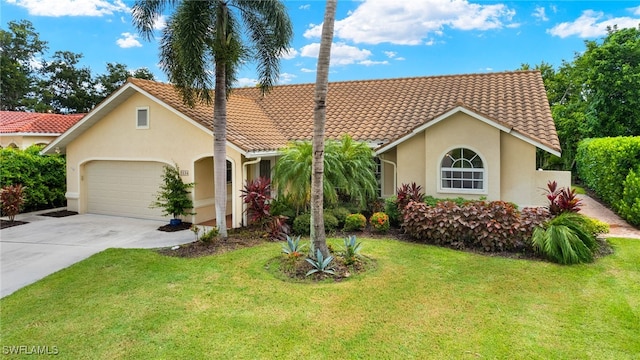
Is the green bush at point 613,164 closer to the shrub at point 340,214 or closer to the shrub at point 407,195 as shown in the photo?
the shrub at point 407,195

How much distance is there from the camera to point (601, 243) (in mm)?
11203

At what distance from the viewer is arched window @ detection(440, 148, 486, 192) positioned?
1339cm

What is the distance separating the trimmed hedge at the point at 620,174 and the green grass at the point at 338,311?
4465mm

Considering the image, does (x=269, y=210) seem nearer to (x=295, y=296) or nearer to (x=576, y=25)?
(x=295, y=296)

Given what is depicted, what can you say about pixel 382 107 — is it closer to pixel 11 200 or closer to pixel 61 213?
pixel 61 213

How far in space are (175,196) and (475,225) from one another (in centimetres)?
1028

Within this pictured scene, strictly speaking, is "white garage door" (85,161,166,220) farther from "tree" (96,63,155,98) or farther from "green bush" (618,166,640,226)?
"tree" (96,63,155,98)

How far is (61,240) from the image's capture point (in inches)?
491

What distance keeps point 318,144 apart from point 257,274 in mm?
3359

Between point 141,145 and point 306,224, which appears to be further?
point 141,145

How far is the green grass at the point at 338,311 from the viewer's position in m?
5.86

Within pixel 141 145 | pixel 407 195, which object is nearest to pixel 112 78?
pixel 141 145

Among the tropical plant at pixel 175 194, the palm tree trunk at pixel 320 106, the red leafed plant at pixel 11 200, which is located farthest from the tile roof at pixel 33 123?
the palm tree trunk at pixel 320 106

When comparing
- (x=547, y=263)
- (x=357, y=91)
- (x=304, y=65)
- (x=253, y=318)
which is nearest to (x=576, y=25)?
(x=357, y=91)
